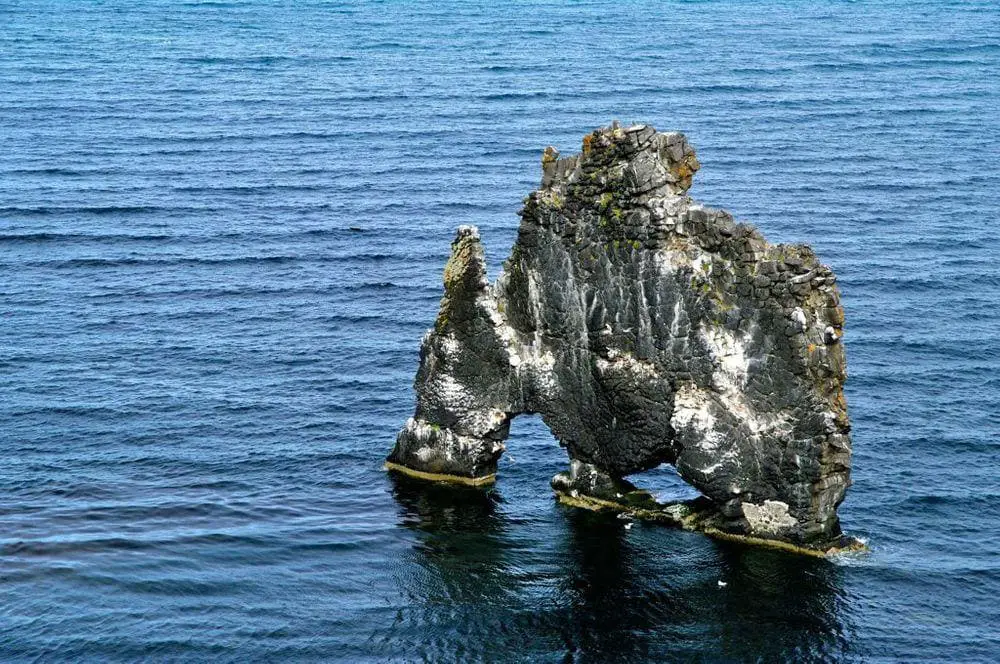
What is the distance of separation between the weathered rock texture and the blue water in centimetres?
307

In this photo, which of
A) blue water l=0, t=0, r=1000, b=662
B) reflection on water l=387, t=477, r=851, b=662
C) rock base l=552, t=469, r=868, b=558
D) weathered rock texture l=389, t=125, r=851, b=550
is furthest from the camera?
rock base l=552, t=469, r=868, b=558

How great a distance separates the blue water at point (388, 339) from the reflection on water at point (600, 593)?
17 centimetres

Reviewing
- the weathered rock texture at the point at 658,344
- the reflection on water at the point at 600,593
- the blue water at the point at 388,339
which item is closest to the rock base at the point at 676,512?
the weathered rock texture at the point at 658,344

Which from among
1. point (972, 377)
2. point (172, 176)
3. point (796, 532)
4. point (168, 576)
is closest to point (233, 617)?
point (168, 576)

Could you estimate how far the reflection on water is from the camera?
5959 cm

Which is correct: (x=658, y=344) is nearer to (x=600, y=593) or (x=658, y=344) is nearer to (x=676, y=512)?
(x=676, y=512)

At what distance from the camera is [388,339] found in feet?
307

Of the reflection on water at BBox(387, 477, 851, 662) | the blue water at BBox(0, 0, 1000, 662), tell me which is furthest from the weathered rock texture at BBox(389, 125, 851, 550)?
the blue water at BBox(0, 0, 1000, 662)

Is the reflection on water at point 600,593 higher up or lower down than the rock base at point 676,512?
lower down

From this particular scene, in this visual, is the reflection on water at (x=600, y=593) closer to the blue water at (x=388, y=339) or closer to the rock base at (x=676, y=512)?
the blue water at (x=388, y=339)

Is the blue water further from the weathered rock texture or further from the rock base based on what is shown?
the weathered rock texture

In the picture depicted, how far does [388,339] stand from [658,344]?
Answer: 98.1 ft

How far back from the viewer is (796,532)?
Answer: 65.4m

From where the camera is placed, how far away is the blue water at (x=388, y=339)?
203 ft
